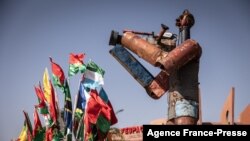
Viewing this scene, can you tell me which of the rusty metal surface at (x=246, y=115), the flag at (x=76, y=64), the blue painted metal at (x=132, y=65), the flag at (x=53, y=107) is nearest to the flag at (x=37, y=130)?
the flag at (x=53, y=107)

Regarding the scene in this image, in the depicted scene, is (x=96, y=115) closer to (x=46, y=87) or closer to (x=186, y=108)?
(x=46, y=87)

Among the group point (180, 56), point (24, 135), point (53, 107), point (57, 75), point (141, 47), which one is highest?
point (57, 75)

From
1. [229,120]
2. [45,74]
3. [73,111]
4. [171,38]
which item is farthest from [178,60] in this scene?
[45,74]

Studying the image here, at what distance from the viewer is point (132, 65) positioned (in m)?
11.7

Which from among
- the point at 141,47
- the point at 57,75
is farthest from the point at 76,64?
the point at 141,47

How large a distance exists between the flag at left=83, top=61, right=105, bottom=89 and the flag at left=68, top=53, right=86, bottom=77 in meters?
0.25

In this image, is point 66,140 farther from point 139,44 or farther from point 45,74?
point 139,44

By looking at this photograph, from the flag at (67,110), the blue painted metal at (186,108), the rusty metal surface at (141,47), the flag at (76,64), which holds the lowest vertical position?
the blue painted metal at (186,108)

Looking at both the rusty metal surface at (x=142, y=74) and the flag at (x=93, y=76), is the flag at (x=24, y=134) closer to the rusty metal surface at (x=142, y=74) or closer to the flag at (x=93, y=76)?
the flag at (x=93, y=76)

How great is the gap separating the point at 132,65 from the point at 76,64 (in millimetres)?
5836

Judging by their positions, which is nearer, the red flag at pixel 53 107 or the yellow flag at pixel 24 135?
the red flag at pixel 53 107

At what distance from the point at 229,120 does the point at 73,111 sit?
5.96 m

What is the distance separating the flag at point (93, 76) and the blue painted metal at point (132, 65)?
4.74 metres

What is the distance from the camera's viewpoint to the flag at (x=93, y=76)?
16.8m
